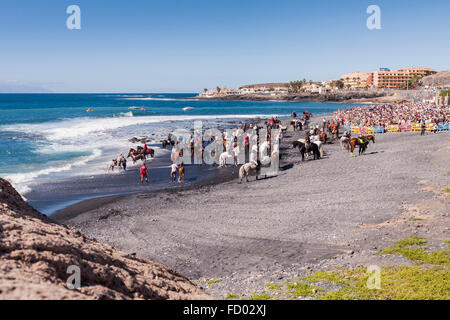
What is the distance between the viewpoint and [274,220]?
13812 mm

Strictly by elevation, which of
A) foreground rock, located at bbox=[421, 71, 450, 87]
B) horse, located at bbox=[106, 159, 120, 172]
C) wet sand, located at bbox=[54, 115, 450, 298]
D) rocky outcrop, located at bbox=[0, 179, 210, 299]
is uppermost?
foreground rock, located at bbox=[421, 71, 450, 87]

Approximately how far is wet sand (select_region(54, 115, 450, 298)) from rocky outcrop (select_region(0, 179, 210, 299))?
281 centimetres

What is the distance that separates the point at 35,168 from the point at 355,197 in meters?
23.5

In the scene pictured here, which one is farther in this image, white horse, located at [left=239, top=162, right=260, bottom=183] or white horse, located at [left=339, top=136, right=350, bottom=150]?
white horse, located at [left=339, top=136, right=350, bottom=150]

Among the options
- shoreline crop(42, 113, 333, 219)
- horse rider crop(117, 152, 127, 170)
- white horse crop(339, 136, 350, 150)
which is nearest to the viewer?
shoreline crop(42, 113, 333, 219)

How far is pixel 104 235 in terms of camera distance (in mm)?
13398

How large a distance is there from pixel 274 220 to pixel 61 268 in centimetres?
996

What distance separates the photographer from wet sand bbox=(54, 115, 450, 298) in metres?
10.0

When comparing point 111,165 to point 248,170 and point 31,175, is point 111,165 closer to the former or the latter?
point 31,175

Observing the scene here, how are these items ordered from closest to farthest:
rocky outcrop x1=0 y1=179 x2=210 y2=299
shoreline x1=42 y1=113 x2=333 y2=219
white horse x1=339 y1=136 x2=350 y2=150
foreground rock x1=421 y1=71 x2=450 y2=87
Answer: rocky outcrop x1=0 y1=179 x2=210 y2=299 → shoreline x1=42 y1=113 x2=333 y2=219 → white horse x1=339 y1=136 x2=350 y2=150 → foreground rock x1=421 y1=71 x2=450 y2=87

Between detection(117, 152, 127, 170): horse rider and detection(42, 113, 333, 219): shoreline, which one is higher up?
detection(117, 152, 127, 170): horse rider

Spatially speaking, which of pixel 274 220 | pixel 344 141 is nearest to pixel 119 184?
pixel 274 220

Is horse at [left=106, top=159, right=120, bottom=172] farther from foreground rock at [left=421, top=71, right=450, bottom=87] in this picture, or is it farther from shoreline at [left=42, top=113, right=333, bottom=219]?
foreground rock at [left=421, top=71, right=450, bottom=87]

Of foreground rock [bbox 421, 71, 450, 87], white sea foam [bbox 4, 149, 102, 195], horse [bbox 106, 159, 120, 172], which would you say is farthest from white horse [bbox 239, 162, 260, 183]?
foreground rock [bbox 421, 71, 450, 87]
